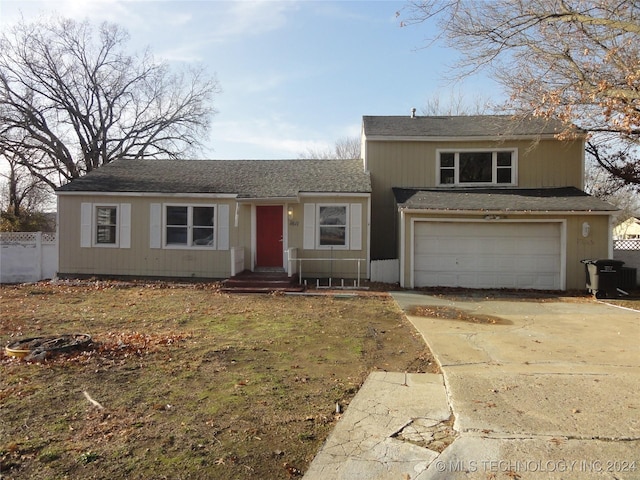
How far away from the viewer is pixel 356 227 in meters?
13.3

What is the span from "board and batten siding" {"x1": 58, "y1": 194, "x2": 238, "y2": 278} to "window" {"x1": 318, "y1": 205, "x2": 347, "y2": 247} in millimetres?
2932

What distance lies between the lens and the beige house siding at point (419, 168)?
14.4 m

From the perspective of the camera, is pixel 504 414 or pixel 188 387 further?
pixel 188 387

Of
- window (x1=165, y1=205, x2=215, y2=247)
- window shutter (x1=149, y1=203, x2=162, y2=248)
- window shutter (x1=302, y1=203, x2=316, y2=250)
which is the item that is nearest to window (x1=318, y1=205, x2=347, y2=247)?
window shutter (x1=302, y1=203, x2=316, y2=250)

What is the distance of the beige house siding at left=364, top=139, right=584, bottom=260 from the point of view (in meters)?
14.4

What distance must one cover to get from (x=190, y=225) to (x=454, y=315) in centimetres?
913

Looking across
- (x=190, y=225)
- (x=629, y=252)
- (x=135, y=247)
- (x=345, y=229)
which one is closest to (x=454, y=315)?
(x=345, y=229)

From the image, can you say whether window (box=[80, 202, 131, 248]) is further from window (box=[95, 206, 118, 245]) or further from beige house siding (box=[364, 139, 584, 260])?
beige house siding (box=[364, 139, 584, 260])

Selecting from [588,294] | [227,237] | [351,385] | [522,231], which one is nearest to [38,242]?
[227,237]

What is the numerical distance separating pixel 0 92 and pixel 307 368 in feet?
91.5

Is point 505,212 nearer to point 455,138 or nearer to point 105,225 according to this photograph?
point 455,138

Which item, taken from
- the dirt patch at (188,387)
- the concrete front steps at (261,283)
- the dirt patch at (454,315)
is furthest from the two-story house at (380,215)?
the dirt patch at (188,387)

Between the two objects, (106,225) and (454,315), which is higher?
(106,225)

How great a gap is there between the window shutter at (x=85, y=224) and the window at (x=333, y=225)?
7887 millimetres
